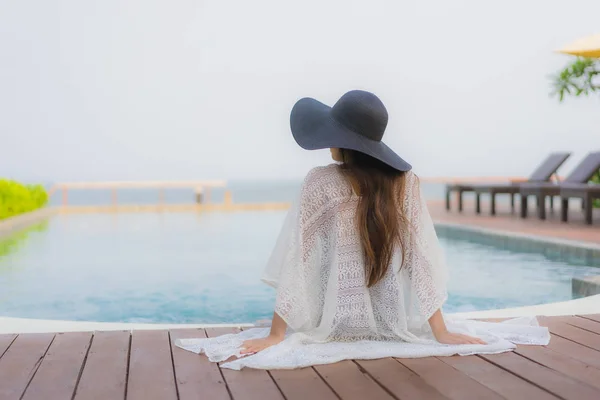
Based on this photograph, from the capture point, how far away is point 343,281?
2518 millimetres

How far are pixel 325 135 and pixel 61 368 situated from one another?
1.06m

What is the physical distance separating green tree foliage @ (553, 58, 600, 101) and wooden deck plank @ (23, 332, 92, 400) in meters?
8.79

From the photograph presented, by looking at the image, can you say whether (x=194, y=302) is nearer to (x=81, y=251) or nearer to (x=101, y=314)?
(x=101, y=314)

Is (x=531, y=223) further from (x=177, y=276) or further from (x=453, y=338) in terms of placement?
(x=453, y=338)

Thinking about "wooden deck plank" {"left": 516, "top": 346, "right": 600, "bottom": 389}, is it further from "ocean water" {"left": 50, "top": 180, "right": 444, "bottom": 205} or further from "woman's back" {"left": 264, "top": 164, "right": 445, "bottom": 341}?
"ocean water" {"left": 50, "top": 180, "right": 444, "bottom": 205}

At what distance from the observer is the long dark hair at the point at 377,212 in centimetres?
249

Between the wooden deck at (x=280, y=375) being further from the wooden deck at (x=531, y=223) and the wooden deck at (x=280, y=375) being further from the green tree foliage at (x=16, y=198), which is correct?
the green tree foliage at (x=16, y=198)

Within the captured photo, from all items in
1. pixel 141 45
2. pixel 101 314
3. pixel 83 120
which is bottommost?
pixel 101 314

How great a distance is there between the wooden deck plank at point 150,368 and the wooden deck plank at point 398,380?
555 millimetres

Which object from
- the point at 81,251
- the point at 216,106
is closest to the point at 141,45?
the point at 216,106

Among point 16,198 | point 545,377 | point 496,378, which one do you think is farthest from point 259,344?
point 16,198

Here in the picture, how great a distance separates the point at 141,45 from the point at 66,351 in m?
26.3

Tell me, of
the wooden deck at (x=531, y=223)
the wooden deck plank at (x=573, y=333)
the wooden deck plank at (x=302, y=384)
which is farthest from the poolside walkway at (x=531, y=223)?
the wooden deck plank at (x=302, y=384)

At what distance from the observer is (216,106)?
100ft
